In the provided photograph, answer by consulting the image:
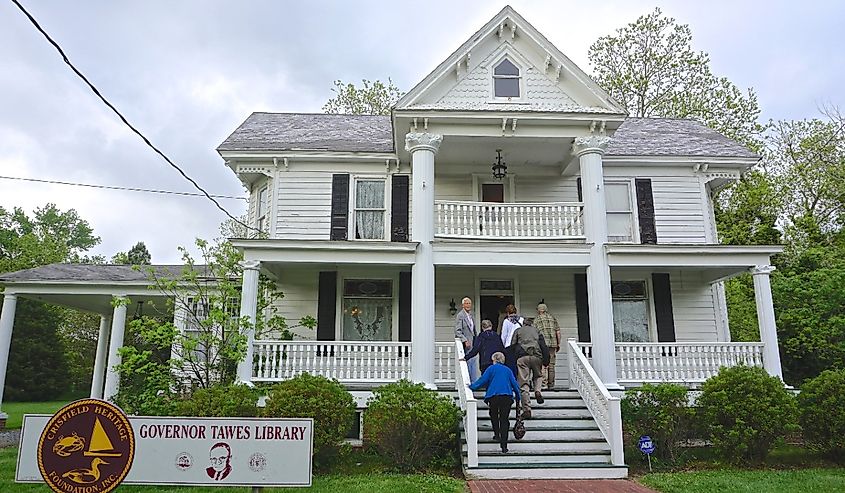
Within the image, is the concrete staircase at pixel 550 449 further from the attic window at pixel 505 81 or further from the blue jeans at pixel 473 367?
the attic window at pixel 505 81

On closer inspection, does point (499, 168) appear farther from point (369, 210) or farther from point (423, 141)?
point (369, 210)

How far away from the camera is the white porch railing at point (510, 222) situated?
484 inches

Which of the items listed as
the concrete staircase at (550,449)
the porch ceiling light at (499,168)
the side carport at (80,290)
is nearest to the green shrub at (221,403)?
the concrete staircase at (550,449)

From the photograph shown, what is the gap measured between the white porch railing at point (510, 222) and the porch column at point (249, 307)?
3.74 m

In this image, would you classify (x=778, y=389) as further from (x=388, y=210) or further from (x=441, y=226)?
(x=388, y=210)

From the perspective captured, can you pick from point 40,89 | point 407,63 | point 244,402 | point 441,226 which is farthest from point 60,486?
point 407,63

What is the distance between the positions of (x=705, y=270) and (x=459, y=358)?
701cm

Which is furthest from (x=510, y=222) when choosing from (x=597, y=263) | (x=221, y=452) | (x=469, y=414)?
(x=221, y=452)

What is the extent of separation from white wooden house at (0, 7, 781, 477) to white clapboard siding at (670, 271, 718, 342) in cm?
3

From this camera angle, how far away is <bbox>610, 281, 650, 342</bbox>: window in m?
14.0

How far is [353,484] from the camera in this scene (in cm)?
807

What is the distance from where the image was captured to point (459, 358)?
10.7 m

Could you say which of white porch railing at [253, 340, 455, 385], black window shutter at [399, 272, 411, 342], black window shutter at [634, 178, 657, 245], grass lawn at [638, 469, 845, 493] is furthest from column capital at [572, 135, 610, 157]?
grass lawn at [638, 469, 845, 493]

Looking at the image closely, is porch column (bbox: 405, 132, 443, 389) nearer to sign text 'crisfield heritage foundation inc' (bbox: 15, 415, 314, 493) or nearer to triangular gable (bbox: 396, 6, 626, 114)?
triangular gable (bbox: 396, 6, 626, 114)
